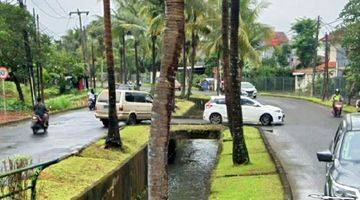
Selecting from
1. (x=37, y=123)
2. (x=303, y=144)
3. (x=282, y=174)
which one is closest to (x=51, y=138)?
(x=37, y=123)

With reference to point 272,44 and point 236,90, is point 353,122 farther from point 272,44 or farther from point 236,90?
point 272,44

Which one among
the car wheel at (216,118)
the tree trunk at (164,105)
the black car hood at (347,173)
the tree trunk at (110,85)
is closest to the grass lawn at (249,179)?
the black car hood at (347,173)

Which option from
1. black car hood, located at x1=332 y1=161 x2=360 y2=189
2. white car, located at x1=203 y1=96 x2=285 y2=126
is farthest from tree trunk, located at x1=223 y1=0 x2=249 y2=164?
white car, located at x1=203 y1=96 x2=285 y2=126

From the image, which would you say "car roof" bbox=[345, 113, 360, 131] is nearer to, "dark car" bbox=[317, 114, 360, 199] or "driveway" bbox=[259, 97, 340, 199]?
"dark car" bbox=[317, 114, 360, 199]

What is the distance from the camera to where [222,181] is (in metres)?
14.1

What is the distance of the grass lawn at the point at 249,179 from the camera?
40.1ft

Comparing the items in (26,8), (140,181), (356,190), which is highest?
(26,8)

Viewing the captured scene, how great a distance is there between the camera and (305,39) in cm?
7150

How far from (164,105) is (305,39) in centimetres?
6699

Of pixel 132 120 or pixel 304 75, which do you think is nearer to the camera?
pixel 132 120

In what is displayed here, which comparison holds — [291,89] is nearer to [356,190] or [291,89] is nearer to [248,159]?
[248,159]

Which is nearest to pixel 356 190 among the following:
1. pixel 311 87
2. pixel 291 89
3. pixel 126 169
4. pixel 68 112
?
pixel 126 169

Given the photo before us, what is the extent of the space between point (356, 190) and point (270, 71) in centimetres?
6690

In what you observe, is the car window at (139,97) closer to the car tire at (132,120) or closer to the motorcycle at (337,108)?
the car tire at (132,120)
